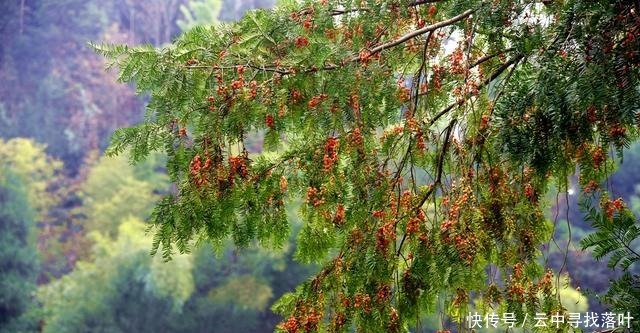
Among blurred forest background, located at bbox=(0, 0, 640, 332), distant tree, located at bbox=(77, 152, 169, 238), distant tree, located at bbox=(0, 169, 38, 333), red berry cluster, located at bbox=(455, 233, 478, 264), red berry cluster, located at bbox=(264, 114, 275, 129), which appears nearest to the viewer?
red berry cluster, located at bbox=(455, 233, 478, 264)

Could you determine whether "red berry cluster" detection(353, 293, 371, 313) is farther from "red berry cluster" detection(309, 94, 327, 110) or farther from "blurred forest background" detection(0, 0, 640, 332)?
"blurred forest background" detection(0, 0, 640, 332)

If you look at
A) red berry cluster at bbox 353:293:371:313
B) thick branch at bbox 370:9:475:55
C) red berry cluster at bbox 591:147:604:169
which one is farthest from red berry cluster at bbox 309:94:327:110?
red berry cluster at bbox 591:147:604:169

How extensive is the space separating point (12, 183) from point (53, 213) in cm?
333

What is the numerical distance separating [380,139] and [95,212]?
1440 centimetres

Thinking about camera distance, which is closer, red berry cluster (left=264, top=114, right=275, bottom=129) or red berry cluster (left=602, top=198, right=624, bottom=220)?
red berry cluster (left=602, top=198, right=624, bottom=220)

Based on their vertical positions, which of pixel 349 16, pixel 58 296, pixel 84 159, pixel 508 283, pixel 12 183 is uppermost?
pixel 84 159

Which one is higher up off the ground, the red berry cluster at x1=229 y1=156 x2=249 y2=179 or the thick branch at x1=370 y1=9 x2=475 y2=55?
the thick branch at x1=370 y1=9 x2=475 y2=55

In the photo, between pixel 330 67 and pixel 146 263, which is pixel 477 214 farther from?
pixel 146 263

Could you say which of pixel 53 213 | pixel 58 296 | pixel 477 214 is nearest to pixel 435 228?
pixel 477 214

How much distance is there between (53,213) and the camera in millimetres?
16953

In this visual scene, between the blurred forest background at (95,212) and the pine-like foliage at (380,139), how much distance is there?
5420 mm

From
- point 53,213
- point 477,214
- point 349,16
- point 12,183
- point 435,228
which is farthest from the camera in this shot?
point 53,213

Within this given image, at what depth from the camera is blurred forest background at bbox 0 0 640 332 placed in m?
12.5

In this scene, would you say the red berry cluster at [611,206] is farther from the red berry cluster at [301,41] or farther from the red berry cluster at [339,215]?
the red berry cluster at [301,41]
